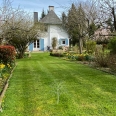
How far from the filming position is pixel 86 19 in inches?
1056

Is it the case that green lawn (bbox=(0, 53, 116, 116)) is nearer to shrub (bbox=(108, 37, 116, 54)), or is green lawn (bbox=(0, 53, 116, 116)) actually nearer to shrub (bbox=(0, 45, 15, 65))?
shrub (bbox=(0, 45, 15, 65))

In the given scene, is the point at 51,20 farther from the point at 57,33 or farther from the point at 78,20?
the point at 78,20

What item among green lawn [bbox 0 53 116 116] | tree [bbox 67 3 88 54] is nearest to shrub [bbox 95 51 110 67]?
green lawn [bbox 0 53 116 116]

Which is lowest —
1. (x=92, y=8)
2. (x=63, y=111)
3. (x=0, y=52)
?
(x=63, y=111)

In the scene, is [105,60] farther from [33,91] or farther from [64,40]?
[64,40]

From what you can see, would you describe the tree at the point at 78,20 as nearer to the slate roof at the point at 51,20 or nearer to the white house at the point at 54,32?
the white house at the point at 54,32

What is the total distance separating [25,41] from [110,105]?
19977mm

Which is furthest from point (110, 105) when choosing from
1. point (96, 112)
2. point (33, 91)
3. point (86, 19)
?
point (86, 19)

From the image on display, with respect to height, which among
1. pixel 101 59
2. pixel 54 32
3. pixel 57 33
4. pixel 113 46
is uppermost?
pixel 54 32

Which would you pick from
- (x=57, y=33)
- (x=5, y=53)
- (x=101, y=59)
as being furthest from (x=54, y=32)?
(x=5, y=53)

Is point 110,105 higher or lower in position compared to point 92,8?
lower

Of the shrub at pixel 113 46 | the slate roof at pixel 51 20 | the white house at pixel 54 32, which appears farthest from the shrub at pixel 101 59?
the slate roof at pixel 51 20

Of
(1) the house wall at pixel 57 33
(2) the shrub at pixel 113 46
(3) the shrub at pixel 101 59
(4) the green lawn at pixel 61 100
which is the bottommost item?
(4) the green lawn at pixel 61 100

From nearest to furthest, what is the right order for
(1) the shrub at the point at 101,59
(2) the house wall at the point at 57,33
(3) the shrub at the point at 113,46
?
1. (1) the shrub at the point at 101,59
2. (3) the shrub at the point at 113,46
3. (2) the house wall at the point at 57,33
